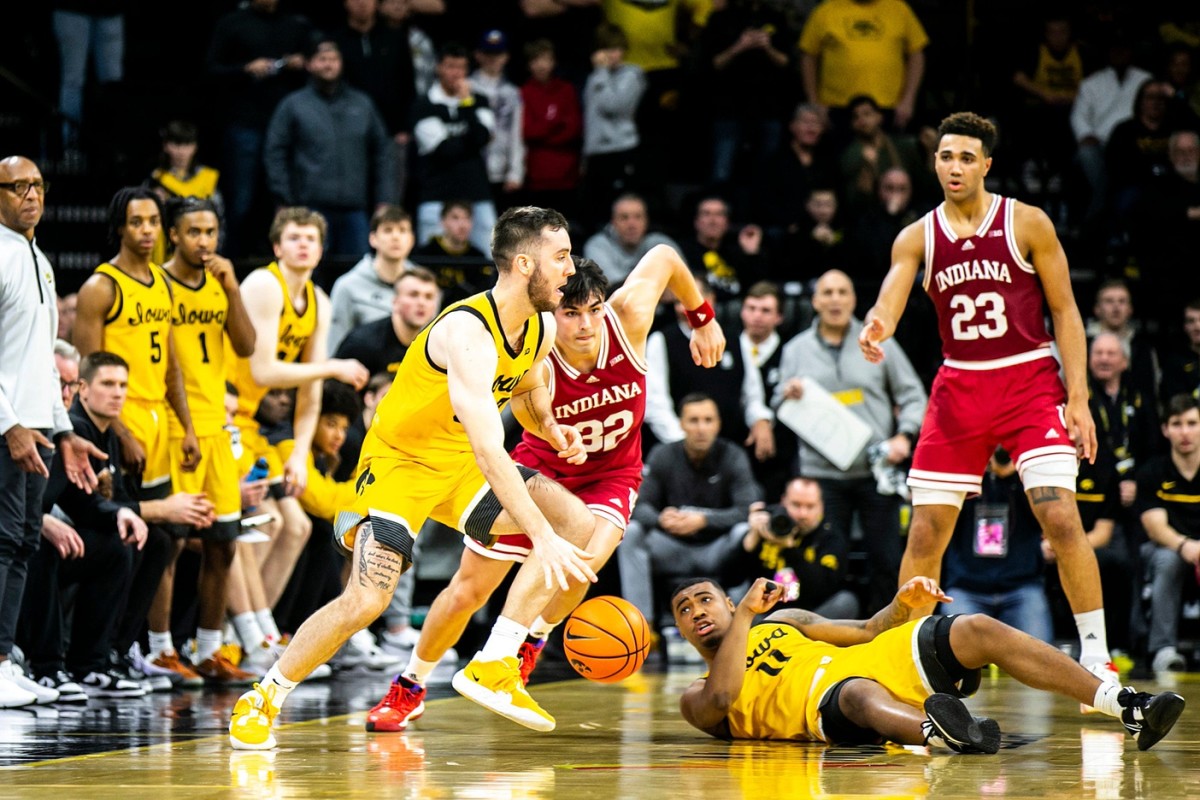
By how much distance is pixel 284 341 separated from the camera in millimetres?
8930

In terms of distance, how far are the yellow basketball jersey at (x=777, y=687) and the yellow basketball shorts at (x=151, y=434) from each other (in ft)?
11.9

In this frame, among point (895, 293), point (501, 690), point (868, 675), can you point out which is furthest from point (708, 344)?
point (501, 690)

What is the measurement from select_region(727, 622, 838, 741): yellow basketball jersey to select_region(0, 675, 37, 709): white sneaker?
3007 mm

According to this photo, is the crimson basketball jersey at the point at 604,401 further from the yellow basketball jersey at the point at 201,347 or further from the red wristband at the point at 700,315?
the yellow basketball jersey at the point at 201,347

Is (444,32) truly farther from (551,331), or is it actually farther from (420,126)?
(551,331)

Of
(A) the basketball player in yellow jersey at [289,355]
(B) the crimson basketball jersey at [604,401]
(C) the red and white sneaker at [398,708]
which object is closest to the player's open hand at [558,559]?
(C) the red and white sneaker at [398,708]

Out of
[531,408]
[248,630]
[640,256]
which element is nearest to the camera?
[531,408]

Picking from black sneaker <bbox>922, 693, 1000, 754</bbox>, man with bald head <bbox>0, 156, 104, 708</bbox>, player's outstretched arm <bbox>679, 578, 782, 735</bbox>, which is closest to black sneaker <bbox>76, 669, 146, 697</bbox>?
man with bald head <bbox>0, 156, 104, 708</bbox>

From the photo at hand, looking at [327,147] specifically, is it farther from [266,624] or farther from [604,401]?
[604,401]

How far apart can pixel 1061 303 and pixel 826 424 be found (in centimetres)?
357

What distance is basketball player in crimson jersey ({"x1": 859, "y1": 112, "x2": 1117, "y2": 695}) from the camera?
22.4 ft

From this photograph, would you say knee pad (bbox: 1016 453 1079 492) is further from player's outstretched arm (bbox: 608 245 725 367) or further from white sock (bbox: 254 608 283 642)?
white sock (bbox: 254 608 283 642)

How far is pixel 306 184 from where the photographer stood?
1188cm

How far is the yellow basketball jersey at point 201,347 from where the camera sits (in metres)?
8.47
